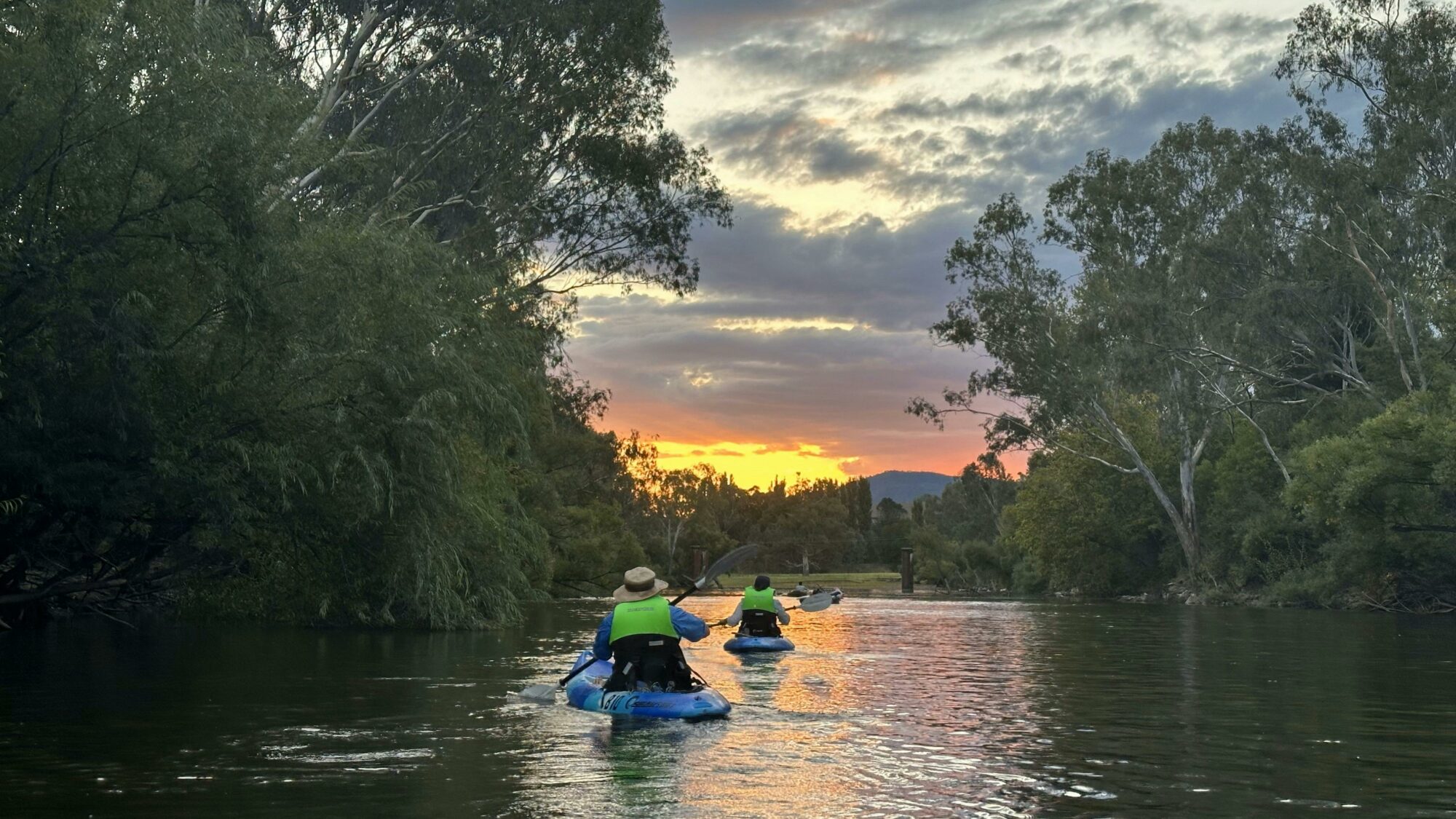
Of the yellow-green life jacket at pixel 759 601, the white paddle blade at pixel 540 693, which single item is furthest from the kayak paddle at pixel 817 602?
the white paddle blade at pixel 540 693

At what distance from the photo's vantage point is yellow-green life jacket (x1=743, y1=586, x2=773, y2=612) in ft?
81.3

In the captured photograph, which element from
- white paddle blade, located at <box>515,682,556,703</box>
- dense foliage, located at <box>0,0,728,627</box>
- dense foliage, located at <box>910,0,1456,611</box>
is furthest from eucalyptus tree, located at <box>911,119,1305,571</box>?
white paddle blade, located at <box>515,682,556,703</box>

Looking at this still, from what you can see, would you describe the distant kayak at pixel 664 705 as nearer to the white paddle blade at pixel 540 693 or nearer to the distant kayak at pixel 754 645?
the white paddle blade at pixel 540 693

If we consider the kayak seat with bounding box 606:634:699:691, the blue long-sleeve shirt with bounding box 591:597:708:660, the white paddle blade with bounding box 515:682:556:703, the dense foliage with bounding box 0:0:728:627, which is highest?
the dense foliage with bounding box 0:0:728:627

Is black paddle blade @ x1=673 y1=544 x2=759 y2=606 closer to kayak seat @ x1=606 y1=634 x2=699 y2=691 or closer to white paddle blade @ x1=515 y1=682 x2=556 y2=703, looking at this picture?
white paddle blade @ x1=515 y1=682 x2=556 y2=703

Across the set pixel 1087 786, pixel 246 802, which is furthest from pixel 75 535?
pixel 1087 786

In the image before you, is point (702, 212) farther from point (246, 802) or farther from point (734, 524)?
point (734, 524)

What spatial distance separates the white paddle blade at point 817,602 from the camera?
1091 inches

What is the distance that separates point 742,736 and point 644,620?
6.40ft

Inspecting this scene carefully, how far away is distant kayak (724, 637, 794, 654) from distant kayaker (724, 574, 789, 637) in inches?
12.1

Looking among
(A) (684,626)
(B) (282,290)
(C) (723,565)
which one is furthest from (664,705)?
(B) (282,290)

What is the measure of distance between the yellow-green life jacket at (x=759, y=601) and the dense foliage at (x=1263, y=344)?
77.9ft

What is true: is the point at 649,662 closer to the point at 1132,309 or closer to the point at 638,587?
the point at 638,587

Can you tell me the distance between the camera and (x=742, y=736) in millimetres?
13023
